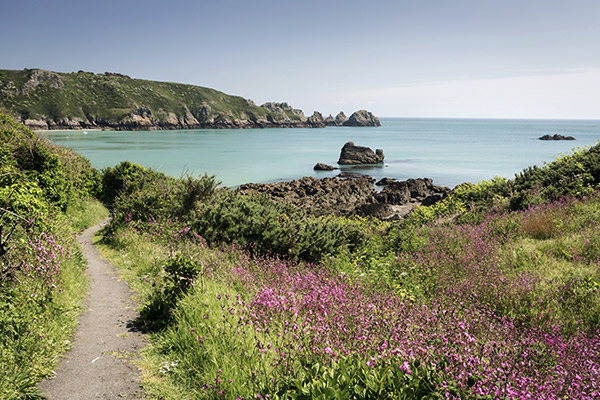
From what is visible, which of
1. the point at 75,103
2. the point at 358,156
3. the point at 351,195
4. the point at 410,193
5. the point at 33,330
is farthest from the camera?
the point at 75,103

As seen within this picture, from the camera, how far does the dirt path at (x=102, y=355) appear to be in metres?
4.45

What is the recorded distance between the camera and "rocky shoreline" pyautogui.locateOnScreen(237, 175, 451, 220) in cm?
3147

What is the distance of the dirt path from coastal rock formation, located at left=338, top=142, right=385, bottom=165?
64.6 meters

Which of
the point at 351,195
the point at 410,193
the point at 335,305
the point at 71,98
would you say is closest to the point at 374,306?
the point at 335,305

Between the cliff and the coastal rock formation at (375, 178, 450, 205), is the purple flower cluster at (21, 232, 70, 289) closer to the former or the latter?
the coastal rock formation at (375, 178, 450, 205)

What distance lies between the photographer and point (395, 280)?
7.30m

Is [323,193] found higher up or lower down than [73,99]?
lower down

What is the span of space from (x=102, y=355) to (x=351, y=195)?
34.9 metres

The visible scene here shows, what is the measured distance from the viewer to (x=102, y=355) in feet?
17.4

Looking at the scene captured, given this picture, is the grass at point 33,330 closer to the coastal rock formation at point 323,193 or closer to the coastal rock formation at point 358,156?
the coastal rock formation at point 323,193

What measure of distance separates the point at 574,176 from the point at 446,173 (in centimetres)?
4551

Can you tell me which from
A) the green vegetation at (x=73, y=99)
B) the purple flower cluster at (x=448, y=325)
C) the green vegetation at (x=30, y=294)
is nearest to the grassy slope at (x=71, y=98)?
the green vegetation at (x=73, y=99)

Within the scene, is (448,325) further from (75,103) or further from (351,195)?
(75,103)

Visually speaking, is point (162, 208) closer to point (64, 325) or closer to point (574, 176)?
point (64, 325)
